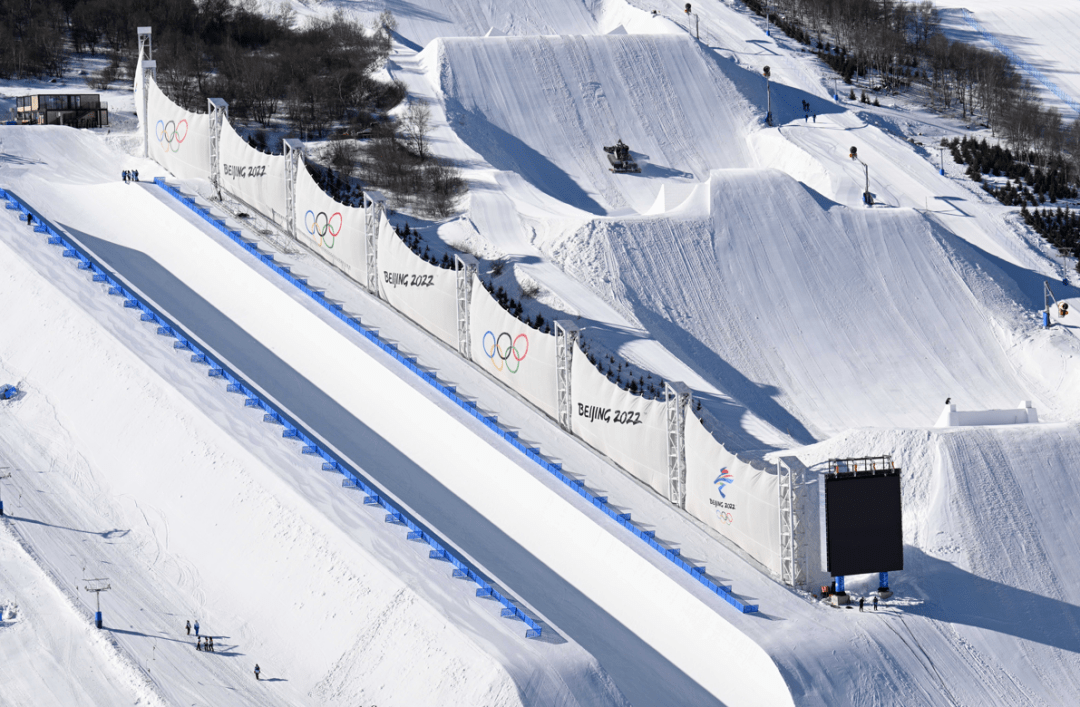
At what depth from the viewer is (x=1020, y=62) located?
4669cm

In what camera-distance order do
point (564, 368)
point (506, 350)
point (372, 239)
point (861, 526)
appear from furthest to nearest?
1. point (372, 239)
2. point (506, 350)
3. point (564, 368)
4. point (861, 526)

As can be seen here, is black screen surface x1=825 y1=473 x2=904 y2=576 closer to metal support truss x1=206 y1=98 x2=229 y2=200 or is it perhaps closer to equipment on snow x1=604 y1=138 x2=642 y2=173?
metal support truss x1=206 y1=98 x2=229 y2=200

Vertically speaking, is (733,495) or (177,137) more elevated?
(177,137)

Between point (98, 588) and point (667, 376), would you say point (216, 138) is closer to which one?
point (667, 376)

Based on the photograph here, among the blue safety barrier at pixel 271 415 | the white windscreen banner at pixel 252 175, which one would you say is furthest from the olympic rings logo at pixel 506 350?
the white windscreen banner at pixel 252 175

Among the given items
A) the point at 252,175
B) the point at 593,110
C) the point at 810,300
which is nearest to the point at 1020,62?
the point at 593,110

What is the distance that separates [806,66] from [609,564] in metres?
26.2

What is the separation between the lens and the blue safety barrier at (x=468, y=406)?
20875 mm

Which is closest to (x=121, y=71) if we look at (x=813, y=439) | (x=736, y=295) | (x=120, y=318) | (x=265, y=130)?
(x=265, y=130)

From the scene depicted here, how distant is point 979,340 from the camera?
30688 mm

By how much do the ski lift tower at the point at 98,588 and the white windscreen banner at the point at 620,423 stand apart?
314 inches

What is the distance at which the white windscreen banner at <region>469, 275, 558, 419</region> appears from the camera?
81.3ft

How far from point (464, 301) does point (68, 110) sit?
16488 mm

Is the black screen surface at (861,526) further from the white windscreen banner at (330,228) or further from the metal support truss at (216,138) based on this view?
the metal support truss at (216,138)
